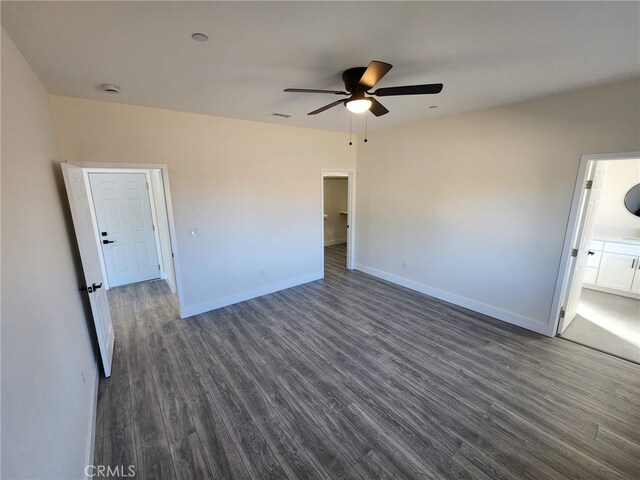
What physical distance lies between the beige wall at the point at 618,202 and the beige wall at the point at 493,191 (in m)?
2.36

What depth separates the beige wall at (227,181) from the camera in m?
2.92

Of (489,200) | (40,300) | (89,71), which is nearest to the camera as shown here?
(40,300)

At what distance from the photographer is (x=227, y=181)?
3.79m

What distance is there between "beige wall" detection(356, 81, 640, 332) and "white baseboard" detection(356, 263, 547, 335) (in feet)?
0.05

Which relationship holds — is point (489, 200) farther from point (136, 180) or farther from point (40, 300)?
point (136, 180)

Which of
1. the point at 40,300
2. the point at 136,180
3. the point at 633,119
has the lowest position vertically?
the point at 40,300

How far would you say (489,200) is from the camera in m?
3.51

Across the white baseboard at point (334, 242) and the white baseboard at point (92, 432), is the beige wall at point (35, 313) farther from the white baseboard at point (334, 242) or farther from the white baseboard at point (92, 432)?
the white baseboard at point (334, 242)

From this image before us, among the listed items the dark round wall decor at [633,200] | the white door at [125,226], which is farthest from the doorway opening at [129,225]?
the dark round wall decor at [633,200]

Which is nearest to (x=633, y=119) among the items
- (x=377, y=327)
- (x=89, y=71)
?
(x=377, y=327)

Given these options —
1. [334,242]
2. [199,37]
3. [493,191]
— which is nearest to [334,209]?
[334,242]

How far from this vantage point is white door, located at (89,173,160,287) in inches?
176

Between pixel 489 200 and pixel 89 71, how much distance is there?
4.36 m

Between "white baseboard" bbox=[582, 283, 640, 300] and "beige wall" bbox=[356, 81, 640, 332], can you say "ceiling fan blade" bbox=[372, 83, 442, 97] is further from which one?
"white baseboard" bbox=[582, 283, 640, 300]
